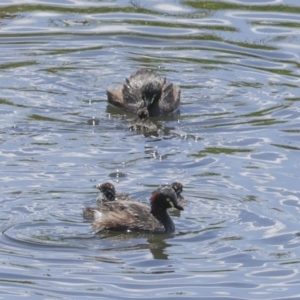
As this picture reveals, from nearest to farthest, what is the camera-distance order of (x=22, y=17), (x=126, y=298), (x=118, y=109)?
(x=126, y=298)
(x=118, y=109)
(x=22, y=17)

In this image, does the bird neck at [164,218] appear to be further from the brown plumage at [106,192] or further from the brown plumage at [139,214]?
the brown plumage at [106,192]

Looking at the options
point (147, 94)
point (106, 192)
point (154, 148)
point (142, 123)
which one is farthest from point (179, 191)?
point (147, 94)

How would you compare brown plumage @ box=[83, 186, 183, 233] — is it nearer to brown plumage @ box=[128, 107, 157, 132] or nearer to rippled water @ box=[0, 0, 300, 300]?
rippled water @ box=[0, 0, 300, 300]

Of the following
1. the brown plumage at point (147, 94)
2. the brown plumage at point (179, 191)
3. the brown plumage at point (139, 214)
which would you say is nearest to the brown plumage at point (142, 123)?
the brown plumage at point (147, 94)

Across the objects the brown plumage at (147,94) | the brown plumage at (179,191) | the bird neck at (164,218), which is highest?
the brown plumage at (147,94)

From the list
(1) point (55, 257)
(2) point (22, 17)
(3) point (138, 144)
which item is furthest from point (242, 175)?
(2) point (22, 17)

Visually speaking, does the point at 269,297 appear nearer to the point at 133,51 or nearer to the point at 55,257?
the point at 55,257

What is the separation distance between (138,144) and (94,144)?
607 mm

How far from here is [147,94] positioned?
66.8 ft

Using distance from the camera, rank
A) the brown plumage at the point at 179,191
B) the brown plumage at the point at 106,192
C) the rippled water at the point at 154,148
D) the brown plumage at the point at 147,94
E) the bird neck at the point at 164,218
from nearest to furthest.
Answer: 1. the rippled water at the point at 154,148
2. the bird neck at the point at 164,218
3. the brown plumage at the point at 106,192
4. the brown plumage at the point at 179,191
5. the brown plumage at the point at 147,94

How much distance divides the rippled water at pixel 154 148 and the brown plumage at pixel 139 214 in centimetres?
15

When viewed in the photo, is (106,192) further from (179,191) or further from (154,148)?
(154,148)

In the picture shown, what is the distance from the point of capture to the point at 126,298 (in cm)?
1284

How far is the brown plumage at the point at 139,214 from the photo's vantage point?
14.9 metres
